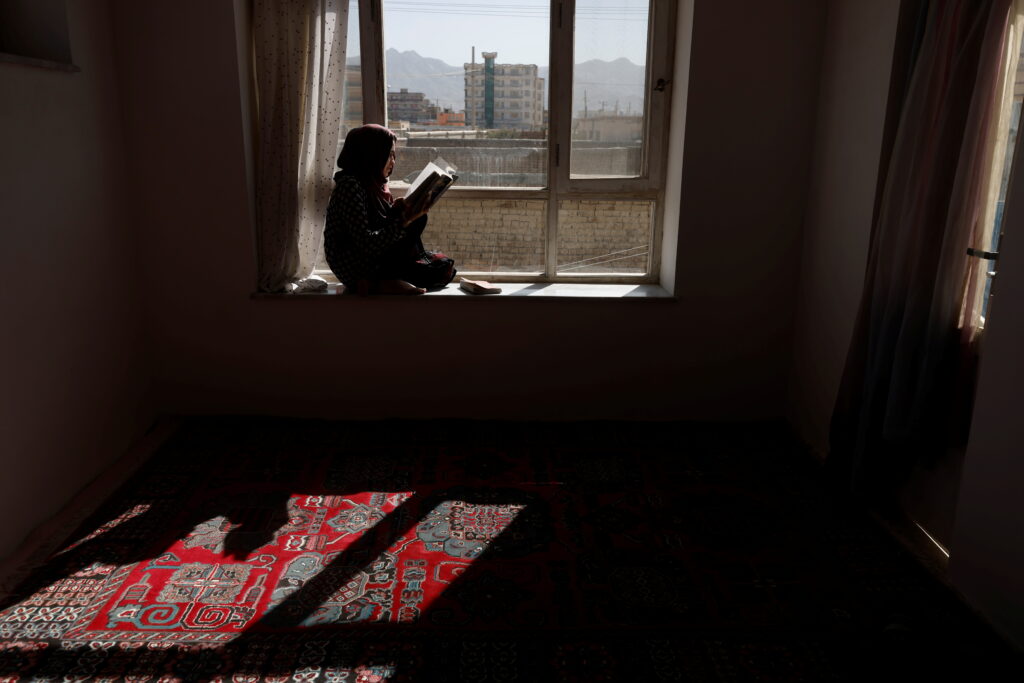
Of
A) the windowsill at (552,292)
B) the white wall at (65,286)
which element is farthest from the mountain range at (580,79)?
the white wall at (65,286)

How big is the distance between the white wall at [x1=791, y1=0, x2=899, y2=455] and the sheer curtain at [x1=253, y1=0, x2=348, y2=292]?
→ 235 cm

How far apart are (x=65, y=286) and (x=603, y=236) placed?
2594 mm

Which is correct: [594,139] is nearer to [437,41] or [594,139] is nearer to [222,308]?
[437,41]

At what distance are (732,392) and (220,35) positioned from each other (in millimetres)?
3072

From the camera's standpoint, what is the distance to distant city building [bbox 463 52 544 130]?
4094mm

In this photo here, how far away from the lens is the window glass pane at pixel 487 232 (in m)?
4.26

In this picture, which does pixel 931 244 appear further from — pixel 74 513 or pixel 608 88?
pixel 74 513

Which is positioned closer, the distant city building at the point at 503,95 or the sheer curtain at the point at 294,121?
the sheer curtain at the point at 294,121

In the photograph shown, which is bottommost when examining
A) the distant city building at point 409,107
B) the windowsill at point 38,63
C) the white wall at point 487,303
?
the white wall at point 487,303

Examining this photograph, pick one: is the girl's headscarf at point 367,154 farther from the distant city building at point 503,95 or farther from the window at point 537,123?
the distant city building at point 503,95

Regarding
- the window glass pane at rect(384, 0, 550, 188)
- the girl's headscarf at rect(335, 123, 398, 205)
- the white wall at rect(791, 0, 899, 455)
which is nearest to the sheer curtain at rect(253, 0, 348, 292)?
the girl's headscarf at rect(335, 123, 398, 205)

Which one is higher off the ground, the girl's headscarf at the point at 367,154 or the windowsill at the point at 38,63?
the windowsill at the point at 38,63

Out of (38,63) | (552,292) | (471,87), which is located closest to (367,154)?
(471,87)

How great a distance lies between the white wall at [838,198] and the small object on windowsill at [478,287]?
61.3 inches
